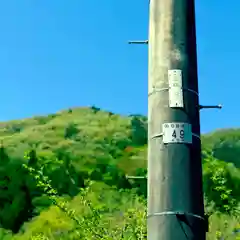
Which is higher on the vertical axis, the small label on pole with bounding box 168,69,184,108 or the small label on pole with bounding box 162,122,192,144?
the small label on pole with bounding box 168,69,184,108

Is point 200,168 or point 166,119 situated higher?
point 166,119

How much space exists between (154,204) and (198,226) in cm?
24

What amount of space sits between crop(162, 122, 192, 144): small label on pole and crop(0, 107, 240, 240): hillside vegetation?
11.6ft

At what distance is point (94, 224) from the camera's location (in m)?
7.73

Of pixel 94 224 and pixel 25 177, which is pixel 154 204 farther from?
pixel 25 177

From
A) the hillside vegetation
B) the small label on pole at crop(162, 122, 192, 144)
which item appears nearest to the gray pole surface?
the small label on pole at crop(162, 122, 192, 144)

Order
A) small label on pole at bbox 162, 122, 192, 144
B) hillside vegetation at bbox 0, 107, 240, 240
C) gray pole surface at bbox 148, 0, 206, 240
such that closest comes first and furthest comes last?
1. gray pole surface at bbox 148, 0, 206, 240
2. small label on pole at bbox 162, 122, 192, 144
3. hillside vegetation at bbox 0, 107, 240, 240

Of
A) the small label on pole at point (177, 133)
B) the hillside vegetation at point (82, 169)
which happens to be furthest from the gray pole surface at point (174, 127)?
the hillside vegetation at point (82, 169)

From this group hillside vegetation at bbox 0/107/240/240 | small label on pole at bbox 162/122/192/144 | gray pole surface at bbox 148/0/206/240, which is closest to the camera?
gray pole surface at bbox 148/0/206/240

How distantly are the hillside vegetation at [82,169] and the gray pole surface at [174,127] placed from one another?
347 cm

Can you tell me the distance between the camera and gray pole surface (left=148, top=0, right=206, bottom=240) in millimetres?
2936

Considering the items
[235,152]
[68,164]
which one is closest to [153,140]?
[68,164]

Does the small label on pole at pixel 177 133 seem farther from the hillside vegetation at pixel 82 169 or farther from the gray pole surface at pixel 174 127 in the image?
the hillside vegetation at pixel 82 169

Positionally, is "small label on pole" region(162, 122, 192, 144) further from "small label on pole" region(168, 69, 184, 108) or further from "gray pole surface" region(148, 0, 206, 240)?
"small label on pole" region(168, 69, 184, 108)
